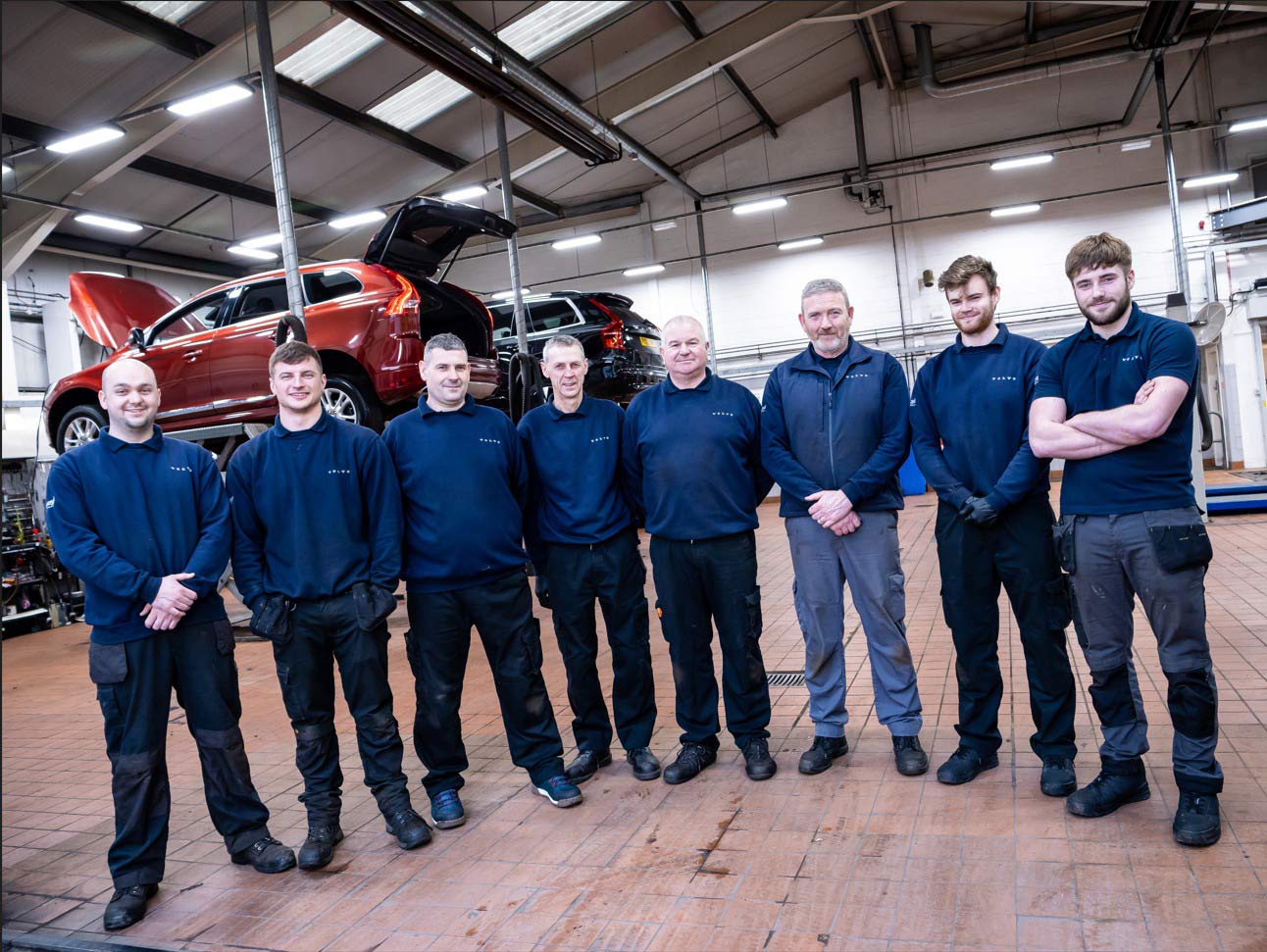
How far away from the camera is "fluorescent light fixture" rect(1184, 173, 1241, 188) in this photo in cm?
1538

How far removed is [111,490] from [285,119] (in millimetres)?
10271

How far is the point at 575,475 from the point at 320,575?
3.67 ft

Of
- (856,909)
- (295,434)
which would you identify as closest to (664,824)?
(856,909)

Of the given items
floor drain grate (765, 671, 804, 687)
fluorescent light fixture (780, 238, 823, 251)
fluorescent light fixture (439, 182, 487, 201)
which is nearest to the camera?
floor drain grate (765, 671, 804, 687)

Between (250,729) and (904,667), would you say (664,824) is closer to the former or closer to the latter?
(904,667)

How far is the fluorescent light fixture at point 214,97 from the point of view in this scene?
8164 mm

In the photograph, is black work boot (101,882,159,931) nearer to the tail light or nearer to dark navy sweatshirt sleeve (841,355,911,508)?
dark navy sweatshirt sleeve (841,355,911,508)

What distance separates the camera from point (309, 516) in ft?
11.1

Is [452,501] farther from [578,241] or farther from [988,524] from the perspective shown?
[578,241]

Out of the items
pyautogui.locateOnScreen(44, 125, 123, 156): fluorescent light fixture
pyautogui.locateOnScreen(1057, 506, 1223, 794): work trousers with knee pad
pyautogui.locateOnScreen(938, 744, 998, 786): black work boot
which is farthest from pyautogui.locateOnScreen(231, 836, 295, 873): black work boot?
pyautogui.locateOnScreen(44, 125, 123, 156): fluorescent light fixture

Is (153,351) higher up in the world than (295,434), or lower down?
higher up

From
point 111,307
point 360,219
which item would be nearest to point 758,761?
point 111,307

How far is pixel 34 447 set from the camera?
12523mm

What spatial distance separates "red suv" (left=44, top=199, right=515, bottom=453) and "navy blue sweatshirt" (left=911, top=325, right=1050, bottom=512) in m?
4.48
